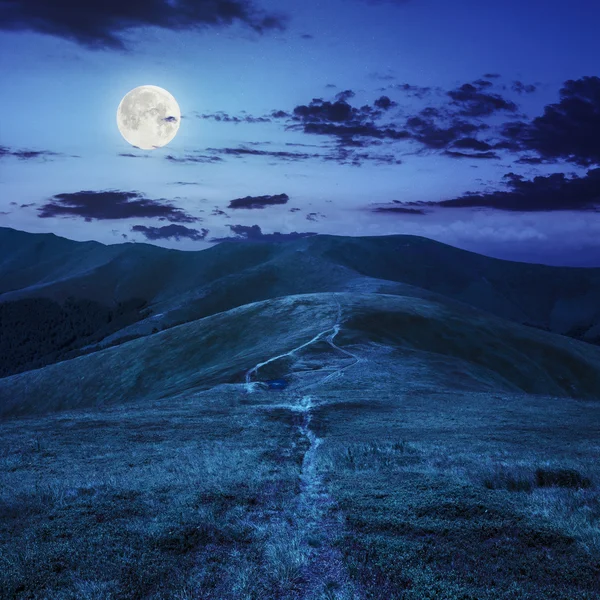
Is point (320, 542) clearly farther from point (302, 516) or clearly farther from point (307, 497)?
point (307, 497)

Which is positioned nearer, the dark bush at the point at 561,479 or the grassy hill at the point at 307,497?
the grassy hill at the point at 307,497

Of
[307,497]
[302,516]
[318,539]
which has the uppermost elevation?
[318,539]

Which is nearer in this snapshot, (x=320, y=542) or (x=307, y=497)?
(x=320, y=542)

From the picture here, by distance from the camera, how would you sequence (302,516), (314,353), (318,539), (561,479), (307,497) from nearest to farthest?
(318,539) → (302,516) → (307,497) → (561,479) → (314,353)

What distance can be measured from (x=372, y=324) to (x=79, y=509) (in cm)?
6939

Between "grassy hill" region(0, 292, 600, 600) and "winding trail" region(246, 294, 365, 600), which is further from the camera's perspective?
"grassy hill" region(0, 292, 600, 600)

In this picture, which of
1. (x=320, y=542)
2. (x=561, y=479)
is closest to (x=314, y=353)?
(x=561, y=479)

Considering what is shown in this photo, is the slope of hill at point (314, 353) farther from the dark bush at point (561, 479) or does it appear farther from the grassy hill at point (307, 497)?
the dark bush at point (561, 479)

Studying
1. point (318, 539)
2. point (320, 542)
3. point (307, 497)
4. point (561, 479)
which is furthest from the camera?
point (561, 479)

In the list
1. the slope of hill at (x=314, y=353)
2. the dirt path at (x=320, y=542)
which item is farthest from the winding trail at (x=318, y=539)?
the slope of hill at (x=314, y=353)

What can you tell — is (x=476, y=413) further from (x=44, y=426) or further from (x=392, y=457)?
(x=44, y=426)

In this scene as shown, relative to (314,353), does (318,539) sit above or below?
above

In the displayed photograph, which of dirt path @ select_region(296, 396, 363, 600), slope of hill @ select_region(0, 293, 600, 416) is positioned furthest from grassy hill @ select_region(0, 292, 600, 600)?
slope of hill @ select_region(0, 293, 600, 416)

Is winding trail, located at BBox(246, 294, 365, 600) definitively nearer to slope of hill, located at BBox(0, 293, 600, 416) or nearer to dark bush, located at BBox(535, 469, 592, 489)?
dark bush, located at BBox(535, 469, 592, 489)
